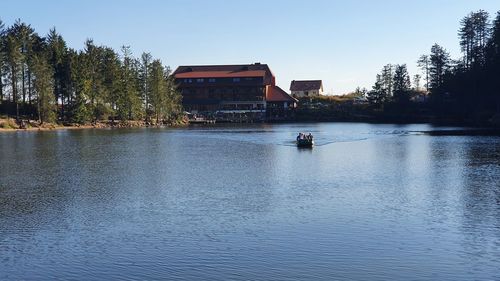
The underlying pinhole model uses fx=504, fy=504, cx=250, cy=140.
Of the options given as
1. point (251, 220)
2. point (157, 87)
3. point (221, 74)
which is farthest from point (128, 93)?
point (251, 220)

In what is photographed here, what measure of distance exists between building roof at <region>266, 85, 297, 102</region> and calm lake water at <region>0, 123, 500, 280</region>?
108769mm

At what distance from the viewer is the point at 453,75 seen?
11375cm

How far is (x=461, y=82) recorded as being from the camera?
10875cm

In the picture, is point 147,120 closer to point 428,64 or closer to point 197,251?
point 428,64

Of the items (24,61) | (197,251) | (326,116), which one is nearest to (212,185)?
(197,251)

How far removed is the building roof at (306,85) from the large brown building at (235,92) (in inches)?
998

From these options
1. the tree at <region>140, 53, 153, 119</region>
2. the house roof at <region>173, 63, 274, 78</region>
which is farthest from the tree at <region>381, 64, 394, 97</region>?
the tree at <region>140, 53, 153, 119</region>

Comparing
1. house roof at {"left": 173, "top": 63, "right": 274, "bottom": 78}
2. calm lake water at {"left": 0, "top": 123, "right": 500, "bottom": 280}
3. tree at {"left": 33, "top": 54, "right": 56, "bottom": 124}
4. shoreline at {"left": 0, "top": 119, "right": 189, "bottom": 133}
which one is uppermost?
house roof at {"left": 173, "top": 63, "right": 274, "bottom": 78}

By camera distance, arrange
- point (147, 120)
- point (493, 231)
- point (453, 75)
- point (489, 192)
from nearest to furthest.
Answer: point (493, 231) < point (489, 192) < point (453, 75) < point (147, 120)

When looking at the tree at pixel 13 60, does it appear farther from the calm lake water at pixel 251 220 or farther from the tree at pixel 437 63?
the tree at pixel 437 63

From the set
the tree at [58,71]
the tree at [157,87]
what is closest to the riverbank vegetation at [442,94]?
the tree at [157,87]

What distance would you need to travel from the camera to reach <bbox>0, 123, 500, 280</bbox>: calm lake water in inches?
635

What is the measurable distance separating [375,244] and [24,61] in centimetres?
9353

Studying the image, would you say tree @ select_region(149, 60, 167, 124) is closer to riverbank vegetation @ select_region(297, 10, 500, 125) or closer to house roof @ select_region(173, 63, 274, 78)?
house roof @ select_region(173, 63, 274, 78)
